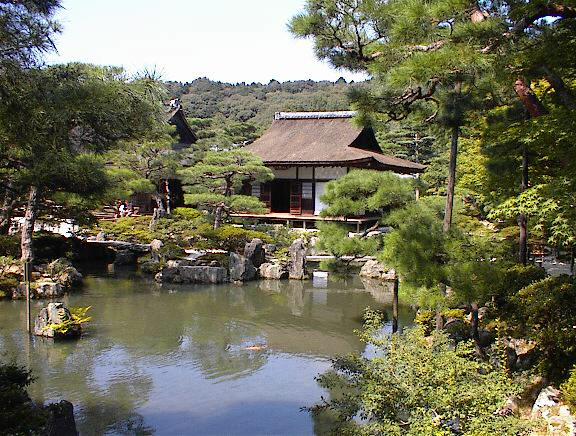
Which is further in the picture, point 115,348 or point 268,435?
point 115,348

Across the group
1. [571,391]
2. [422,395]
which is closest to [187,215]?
[422,395]

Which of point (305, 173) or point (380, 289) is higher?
point (305, 173)

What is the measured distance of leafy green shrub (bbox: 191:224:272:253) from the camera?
1577 centimetres

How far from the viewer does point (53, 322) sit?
8664 millimetres

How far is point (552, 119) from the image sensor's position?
5.12 m

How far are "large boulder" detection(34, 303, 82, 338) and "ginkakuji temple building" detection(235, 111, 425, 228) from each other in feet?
36.5

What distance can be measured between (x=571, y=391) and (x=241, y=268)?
1023cm

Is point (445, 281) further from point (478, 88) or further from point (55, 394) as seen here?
point (55, 394)

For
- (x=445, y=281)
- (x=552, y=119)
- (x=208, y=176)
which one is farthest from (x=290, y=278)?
(x=552, y=119)

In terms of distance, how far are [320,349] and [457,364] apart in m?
4.49

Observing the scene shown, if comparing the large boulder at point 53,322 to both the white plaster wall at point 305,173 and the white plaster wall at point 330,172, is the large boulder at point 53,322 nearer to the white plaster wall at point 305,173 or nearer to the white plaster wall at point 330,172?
the white plaster wall at point 330,172

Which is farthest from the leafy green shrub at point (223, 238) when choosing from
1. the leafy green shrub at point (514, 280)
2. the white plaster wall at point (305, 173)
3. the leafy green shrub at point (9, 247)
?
the leafy green shrub at point (514, 280)

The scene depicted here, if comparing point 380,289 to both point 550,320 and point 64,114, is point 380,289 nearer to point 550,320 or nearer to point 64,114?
point 550,320

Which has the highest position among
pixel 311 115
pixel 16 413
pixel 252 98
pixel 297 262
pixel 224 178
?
pixel 252 98
